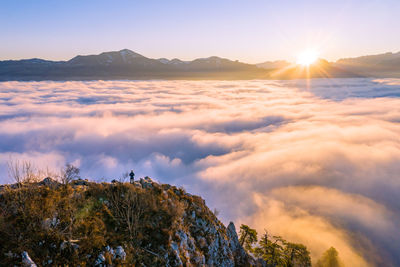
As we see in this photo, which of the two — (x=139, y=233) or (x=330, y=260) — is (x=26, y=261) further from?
(x=330, y=260)

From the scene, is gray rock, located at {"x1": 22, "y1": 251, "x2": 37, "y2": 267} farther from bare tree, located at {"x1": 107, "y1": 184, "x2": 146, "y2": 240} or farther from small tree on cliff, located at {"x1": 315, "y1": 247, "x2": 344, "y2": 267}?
small tree on cliff, located at {"x1": 315, "y1": 247, "x2": 344, "y2": 267}

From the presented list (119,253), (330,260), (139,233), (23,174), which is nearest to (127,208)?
(139,233)

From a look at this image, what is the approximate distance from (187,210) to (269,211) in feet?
496

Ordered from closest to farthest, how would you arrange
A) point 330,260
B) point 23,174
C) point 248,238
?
1. point 23,174
2. point 248,238
3. point 330,260

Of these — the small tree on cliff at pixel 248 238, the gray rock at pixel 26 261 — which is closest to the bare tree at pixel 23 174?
the gray rock at pixel 26 261

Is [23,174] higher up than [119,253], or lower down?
higher up

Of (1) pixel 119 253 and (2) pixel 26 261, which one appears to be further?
(1) pixel 119 253

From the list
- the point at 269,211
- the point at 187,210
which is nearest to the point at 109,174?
the point at 269,211

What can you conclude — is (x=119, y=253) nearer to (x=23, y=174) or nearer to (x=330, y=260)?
(x=23, y=174)

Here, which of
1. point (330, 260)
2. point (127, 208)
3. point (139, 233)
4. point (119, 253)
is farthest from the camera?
point (330, 260)

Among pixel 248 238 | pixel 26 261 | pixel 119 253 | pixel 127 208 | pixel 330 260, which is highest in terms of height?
pixel 26 261

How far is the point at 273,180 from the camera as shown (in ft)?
618

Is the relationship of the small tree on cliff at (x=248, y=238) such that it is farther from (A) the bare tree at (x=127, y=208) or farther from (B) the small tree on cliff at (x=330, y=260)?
(B) the small tree on cliff at (x=330, y=260)

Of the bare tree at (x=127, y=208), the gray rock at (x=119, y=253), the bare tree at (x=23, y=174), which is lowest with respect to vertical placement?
the gray rock at (x=119, y=253)
